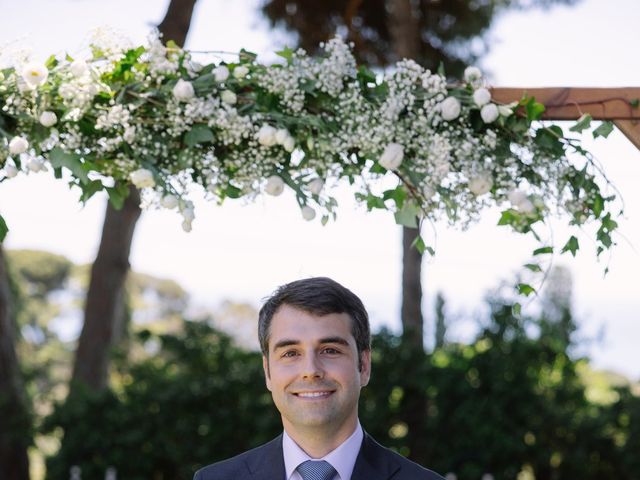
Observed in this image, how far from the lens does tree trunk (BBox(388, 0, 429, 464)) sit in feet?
22.6

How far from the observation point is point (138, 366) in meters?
7.25

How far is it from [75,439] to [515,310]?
16.4 feet

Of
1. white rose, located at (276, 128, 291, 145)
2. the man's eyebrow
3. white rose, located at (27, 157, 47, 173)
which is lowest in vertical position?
the man's eyebrow

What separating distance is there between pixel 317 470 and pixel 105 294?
6.21 meters

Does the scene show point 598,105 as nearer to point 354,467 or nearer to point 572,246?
point 572,246

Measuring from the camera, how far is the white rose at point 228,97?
285 centimetres

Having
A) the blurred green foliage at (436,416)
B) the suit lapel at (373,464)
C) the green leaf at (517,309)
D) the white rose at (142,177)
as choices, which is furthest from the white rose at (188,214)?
the blurred green foliage at (436,416)

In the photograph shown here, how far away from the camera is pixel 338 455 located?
226 centimetres

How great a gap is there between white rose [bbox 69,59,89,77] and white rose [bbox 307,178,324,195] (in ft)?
2.64

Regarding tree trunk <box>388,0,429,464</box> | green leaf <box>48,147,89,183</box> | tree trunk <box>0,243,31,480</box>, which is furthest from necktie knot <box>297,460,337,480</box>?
tree trunk <box>0,243,31,480</box>

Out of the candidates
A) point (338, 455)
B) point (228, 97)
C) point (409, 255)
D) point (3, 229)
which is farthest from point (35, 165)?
point (409, 255)

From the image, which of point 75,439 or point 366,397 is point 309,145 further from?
point 75,439

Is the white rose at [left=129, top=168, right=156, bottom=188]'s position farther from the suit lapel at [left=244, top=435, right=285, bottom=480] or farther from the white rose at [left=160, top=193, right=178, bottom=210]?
the suit lapel at [left=244, top=435, right=285, bottom=480]

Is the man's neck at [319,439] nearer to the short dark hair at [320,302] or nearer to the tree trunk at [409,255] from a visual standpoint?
the short dark hair at [320,302]
